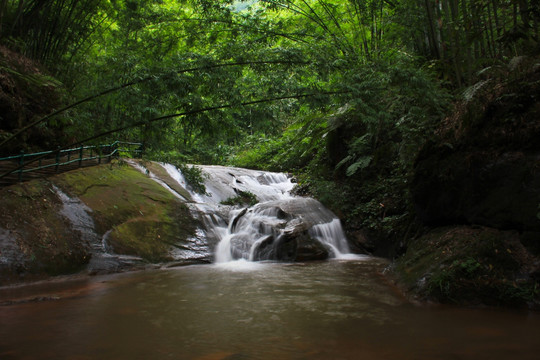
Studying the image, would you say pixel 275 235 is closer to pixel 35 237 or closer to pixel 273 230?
pixel 273 230

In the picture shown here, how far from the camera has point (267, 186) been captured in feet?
52.2

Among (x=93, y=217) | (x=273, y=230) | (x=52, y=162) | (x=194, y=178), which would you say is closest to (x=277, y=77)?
(x=273, y=230)

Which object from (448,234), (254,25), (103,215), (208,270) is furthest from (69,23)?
(448,234)

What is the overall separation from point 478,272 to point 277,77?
4164 mm

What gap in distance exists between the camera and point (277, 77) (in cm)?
602

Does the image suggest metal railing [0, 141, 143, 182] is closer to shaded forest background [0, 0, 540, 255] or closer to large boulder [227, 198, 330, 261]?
shaded forest background [0, 0, 540, 255]

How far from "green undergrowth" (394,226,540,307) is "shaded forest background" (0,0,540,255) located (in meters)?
1.92

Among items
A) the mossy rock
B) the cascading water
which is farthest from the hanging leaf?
the mossy rock

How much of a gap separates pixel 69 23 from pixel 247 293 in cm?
960

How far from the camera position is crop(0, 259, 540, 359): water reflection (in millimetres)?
3312

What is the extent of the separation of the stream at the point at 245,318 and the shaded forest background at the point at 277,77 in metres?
2.21

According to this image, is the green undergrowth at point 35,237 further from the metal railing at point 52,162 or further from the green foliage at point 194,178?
the green foliage at point 194,178

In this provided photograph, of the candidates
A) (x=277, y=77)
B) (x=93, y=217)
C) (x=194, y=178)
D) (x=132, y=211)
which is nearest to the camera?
(x=277, y=77)

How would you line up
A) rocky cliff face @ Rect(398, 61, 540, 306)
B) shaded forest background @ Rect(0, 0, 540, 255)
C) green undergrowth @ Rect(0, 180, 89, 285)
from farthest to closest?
green undergrowth @ Rect(0, 180, 89, 285) → shaded forest background @ Rect(0, 0, 540, 255) → rocky cliff face @ Rect(398, 61, 540, 306)
